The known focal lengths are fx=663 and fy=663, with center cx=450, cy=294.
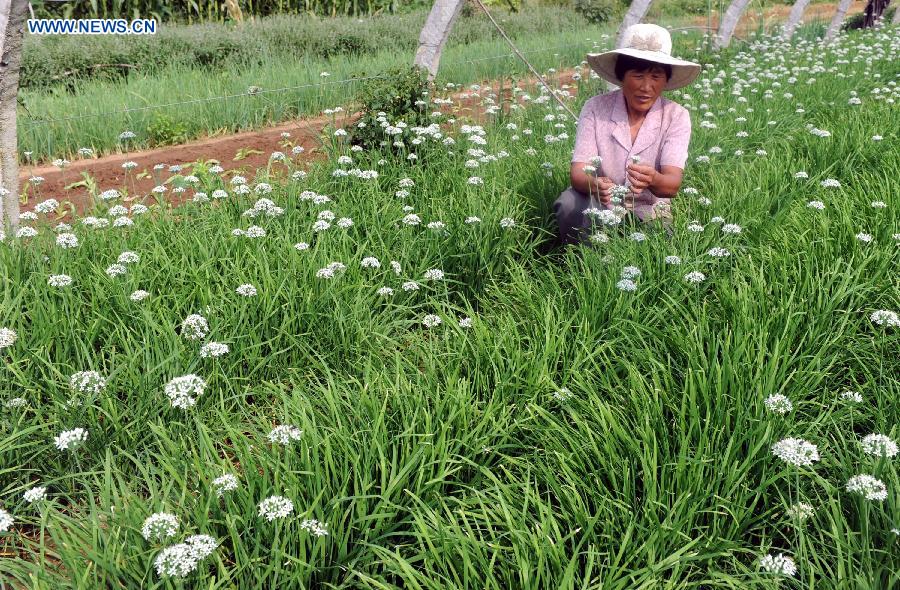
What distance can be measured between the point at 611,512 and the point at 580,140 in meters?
2.59

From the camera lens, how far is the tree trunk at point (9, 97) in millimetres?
3377

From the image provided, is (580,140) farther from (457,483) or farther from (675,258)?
(457,483)

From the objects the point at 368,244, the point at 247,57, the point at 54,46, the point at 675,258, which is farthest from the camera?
the point at 247,57

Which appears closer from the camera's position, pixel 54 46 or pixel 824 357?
pixel 824 357

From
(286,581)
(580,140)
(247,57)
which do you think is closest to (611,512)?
(286,581)

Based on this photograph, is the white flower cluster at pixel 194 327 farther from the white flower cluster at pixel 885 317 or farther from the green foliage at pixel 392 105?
the green foliage at pixel 392 105

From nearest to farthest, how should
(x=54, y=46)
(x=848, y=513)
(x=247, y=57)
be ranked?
1. (x=848, y=513)
2. (x=54, y=46)
3. (x=247, y=57)

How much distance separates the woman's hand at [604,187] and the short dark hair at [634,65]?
2.13ft

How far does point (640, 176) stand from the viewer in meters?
3.61

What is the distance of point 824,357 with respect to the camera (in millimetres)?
2641

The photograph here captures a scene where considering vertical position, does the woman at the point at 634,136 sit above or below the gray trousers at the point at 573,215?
above

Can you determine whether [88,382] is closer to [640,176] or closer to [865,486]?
[865,486]

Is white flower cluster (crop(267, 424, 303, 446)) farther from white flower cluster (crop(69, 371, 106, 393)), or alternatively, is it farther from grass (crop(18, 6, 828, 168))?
grass (crop(18, 6, 828, 168))

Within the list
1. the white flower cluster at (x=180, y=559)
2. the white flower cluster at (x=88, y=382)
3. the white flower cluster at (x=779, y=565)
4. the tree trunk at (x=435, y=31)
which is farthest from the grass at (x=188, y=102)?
the white flower cluster at (x=779, y=565)
